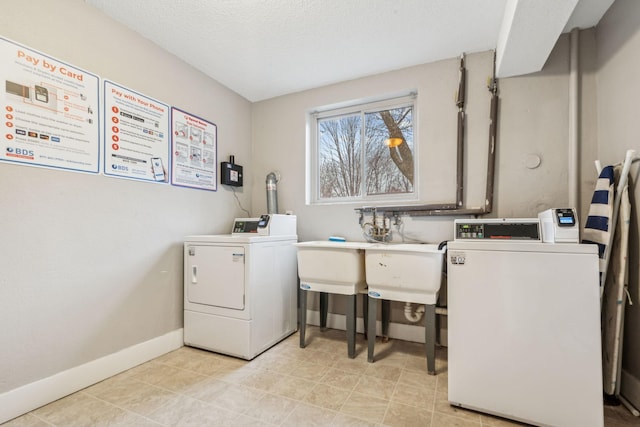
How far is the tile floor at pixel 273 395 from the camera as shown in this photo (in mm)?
1358

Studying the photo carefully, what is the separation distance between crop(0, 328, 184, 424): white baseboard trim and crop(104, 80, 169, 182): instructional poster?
1.21m

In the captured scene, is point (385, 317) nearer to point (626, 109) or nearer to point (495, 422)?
point (495, 422)

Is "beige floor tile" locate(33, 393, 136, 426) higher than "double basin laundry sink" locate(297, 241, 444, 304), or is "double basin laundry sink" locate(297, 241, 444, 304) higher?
"double basin laundry sink" locate(297, 241, 444, 304)

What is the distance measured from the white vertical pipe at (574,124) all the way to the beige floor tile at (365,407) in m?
1.84

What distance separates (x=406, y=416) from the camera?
4.56ft

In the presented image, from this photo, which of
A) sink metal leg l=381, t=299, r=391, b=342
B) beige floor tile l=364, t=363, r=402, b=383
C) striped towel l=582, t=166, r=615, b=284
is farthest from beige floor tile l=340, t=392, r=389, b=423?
striped towel l=582, t=166, r=615, b=284

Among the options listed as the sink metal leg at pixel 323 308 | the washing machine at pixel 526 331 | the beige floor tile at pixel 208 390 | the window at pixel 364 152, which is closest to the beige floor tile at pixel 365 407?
the washing machine at pixel 526 331

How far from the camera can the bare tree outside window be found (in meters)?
2.58

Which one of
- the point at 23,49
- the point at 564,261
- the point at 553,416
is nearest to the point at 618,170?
the point at 564,261

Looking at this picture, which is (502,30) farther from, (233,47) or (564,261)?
(233,47)

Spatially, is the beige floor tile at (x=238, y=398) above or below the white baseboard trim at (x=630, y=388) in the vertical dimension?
below

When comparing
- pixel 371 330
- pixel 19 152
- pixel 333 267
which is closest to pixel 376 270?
pixel 333 267

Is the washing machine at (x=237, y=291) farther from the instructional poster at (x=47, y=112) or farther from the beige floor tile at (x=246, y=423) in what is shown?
the instructional poster at (x=47, y=112)

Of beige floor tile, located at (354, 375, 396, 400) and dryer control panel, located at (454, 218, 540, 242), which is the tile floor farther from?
dryer control panel, located at (454, 218, 540, 242)
